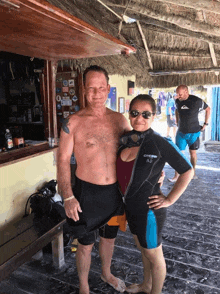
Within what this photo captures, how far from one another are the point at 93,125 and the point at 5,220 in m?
1.83

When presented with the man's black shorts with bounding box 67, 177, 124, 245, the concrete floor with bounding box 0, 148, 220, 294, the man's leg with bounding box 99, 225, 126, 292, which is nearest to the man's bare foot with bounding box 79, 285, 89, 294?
the concrete floor with bounding box 0, 148, 220, 294

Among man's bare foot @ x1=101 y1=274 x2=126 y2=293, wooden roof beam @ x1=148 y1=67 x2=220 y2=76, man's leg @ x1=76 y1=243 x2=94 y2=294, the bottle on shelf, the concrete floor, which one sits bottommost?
the concrete floor

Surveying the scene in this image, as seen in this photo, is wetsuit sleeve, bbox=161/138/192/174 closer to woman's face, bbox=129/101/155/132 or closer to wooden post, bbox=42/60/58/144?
woman's face, bbox=129/101/155/132

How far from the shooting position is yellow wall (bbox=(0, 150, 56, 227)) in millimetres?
2961

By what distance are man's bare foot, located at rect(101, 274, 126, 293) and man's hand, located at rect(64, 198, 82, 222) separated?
0.88 meters

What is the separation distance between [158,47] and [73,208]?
19.2 feet

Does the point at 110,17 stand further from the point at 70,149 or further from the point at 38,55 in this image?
the point at 70,149

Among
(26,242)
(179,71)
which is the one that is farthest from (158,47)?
(26,242)

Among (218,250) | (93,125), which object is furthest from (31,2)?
(218,250)

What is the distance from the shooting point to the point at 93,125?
6.85ft

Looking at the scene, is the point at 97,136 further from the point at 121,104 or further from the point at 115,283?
the point at 121,104

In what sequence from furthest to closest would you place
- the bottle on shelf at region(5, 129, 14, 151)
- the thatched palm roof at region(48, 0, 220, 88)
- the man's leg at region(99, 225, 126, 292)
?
the thatched palm roof at region(48, 0, 220, 88) < the bottle on shelf at region(5, 129, 14, 151) < the man's leg at region(99, 225, 126, 292)

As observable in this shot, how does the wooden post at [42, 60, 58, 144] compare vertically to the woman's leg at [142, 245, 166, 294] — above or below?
above

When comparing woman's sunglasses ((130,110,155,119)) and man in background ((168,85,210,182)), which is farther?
man in background ((168,85,210,182))
